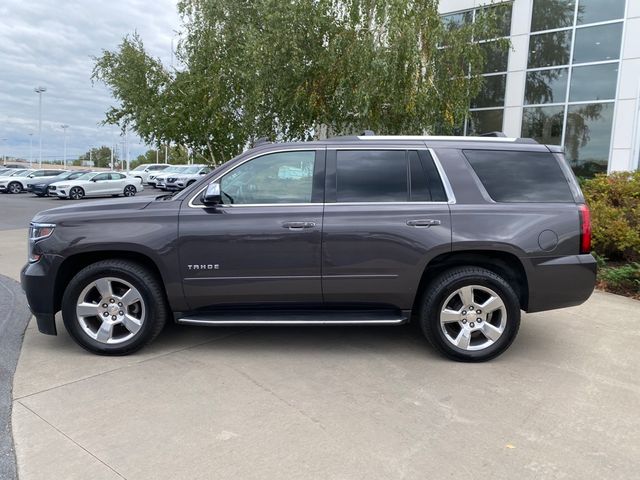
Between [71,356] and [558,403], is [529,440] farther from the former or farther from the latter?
[71,356]

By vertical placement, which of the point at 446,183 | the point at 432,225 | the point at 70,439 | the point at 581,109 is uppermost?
the point at 581,109

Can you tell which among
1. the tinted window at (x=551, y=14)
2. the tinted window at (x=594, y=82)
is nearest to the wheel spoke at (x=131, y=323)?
the tinted window at (x=594, y=82)

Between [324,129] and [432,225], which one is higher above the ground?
[324,129]

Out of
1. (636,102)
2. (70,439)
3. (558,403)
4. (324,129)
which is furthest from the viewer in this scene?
(324,129)

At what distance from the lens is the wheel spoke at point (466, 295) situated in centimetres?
414

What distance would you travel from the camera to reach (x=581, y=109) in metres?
13.9

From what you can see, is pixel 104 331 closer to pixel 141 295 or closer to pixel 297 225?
pixel 141 295

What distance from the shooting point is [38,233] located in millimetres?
4195

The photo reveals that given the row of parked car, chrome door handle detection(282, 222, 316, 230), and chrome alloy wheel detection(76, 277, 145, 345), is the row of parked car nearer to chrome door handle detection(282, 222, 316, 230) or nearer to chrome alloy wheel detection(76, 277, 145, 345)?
chrome alloy wheel detection(76, 277, 145, 345)

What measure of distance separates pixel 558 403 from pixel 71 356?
3910mm

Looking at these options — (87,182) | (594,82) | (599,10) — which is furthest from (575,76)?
(87,182)

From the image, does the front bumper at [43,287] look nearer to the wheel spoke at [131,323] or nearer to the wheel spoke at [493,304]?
the wheel spoke at [131,323]

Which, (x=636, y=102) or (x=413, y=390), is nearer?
(x=413, y=390)

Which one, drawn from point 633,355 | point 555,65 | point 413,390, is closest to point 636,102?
point 555,65
